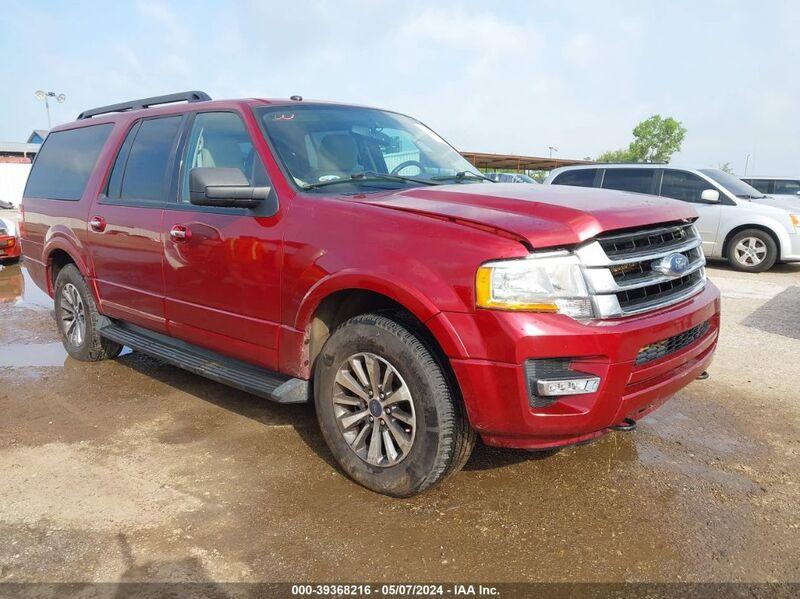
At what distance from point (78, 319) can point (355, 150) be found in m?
3.06

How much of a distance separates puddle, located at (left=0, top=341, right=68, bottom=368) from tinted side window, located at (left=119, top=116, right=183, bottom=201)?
6.16 ft

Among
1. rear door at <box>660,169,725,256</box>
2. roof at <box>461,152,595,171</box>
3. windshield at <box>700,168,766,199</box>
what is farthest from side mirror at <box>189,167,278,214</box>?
roof at <box>461,152,595,171</box>

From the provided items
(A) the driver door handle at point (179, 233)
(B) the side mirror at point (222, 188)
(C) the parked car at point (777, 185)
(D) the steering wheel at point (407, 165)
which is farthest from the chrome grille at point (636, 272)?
(C) the parked car at point (777, 185)

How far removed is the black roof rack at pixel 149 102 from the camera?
4.27m

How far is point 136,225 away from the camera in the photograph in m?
4.08

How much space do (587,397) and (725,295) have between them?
6644 millimetres

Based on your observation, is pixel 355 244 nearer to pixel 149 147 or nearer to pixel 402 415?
pixel 402 415

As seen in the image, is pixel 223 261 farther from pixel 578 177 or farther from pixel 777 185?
pixel 777 185

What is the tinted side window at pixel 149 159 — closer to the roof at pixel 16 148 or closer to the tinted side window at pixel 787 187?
the tinted side window at pixel 787 187

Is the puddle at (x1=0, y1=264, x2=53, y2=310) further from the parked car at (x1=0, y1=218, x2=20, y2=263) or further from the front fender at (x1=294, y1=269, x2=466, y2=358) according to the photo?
the front fender at (x1=294, y1=269, x2=466, y2=358)

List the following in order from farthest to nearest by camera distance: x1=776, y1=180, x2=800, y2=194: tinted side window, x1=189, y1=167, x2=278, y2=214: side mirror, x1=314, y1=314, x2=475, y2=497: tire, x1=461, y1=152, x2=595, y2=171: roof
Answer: x1=461, y1=152, x2=595, y2=171: roof, x1=776, y1=180, x2=800, y2=194: tinted side window, x1=189, y1=167, x2=278, y2=214: side mirror, x1=314, y1=314, x2=475, y2=497: tire

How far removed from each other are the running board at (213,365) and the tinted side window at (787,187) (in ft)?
56.7

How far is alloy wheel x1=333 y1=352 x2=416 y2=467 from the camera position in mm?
2832

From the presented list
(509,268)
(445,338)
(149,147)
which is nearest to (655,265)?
(509,268)
